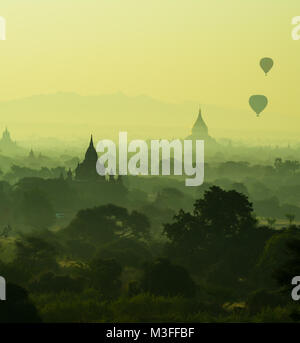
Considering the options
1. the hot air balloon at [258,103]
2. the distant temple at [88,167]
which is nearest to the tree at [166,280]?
the hot air balloon at [258,103]

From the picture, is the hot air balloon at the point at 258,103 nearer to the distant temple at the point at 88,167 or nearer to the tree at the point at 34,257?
the distant temple at the point at 88,167

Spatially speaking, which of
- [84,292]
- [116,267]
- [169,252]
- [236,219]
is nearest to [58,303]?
[84,292]

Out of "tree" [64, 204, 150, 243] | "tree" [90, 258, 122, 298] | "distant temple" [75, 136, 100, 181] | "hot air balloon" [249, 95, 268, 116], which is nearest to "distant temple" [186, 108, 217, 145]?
"hot air balloon" [249, 95, 268, 116]

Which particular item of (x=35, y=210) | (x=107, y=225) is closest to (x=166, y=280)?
(x=107, y=225)

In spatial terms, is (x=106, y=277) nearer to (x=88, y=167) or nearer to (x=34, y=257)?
(x=34, y=257)

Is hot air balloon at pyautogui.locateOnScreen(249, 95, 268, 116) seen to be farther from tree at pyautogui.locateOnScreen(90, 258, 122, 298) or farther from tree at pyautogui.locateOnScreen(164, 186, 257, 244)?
tree at pyautogui.locateOnScreen(90, 258, 122, 298)
